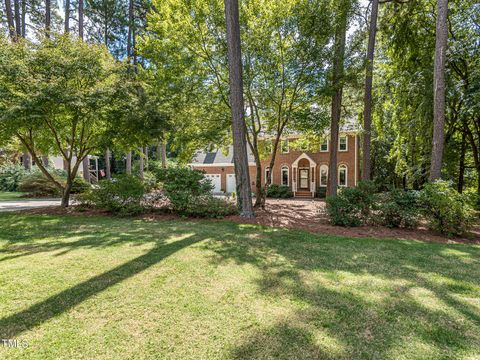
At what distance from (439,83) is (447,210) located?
13.7 feet

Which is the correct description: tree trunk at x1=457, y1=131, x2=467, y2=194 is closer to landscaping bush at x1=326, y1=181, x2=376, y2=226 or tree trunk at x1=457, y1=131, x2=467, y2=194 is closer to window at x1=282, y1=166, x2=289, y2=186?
landscaping bush at x1=326, y1=181, x2=376, y2=226

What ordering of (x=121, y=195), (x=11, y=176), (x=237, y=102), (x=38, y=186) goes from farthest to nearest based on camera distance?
(x=11, y=176) → (x=38, y=186) → (x=121, y=195) → (x=237, y=102)

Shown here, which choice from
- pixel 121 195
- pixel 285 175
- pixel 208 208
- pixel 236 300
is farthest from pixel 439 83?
pixel 285 175

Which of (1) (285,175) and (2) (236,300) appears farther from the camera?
(1) (285,175)

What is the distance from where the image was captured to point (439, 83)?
8.28 metres

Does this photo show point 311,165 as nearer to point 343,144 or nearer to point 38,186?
point 343,144

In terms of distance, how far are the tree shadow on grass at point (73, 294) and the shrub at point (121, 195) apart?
4.30 meters

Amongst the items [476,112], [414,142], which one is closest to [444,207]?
[476,112]

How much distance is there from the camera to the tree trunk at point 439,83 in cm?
807

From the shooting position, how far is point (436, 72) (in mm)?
8312

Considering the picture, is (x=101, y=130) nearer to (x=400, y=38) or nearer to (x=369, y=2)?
(x=369, y=2)

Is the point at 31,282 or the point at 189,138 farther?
the point at 189,138

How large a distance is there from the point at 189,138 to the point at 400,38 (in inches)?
427

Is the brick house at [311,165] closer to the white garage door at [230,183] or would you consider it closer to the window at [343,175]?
the window at [343,175]
